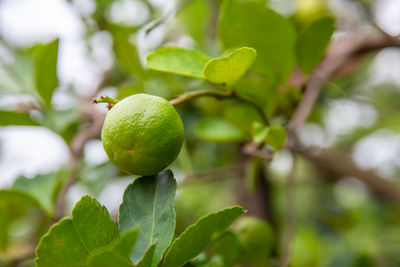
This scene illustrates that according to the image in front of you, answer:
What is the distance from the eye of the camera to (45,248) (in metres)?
0.49

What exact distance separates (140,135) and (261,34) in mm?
373

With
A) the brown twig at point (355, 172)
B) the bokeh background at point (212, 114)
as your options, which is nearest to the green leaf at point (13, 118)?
the bokeh background at point (212, 114)

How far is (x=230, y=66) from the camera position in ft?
1.86

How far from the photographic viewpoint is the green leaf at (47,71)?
2.71 feet

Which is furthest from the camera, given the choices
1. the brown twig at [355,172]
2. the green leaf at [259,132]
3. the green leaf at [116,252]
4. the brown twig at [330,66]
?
the brown twig at [355,172]

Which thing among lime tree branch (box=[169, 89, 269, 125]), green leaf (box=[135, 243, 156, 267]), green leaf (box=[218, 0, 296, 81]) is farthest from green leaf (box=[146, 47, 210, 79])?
green leaf (box=[135, 243, 156, 267])

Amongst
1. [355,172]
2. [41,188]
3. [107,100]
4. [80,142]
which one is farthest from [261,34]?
[355,172]

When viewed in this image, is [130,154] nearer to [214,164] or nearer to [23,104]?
[23,104]

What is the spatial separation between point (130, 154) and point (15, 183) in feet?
1.57

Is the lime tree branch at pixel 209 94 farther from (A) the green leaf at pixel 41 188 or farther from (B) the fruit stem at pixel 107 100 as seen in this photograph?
(A) the green leaf at pixel 41 188

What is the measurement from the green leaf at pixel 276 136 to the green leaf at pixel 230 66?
123 millimetres

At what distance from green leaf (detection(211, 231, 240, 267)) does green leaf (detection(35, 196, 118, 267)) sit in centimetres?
27

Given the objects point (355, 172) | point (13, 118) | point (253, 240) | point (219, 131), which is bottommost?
point (355, 172)

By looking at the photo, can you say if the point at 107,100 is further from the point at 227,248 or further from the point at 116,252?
the point at 227,248
